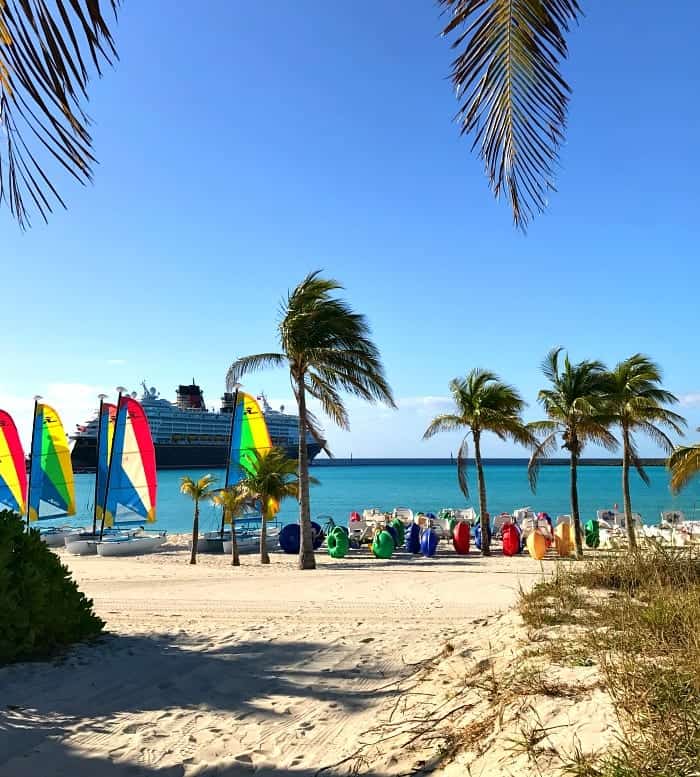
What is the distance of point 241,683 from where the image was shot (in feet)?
17.2

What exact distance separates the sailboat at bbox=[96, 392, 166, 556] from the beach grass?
74.3 ft

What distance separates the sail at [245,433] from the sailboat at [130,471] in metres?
3.62

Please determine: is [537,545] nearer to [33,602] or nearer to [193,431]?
[33,602]

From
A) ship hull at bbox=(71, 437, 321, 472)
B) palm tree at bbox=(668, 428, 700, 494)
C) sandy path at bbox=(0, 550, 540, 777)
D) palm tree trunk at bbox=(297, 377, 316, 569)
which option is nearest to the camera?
sandy path at bbox=(0, 550, 540, 777)

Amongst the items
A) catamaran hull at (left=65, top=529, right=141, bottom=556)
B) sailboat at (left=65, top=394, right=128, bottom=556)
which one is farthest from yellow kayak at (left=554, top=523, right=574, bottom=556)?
sailboat at (left=65, top=394, right=128, bottom=556)

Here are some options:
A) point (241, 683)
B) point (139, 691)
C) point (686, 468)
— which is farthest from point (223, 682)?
point (686, 468)

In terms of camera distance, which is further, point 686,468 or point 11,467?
point 11,467

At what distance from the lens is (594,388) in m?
18.2

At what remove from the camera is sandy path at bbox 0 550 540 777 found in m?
3.85

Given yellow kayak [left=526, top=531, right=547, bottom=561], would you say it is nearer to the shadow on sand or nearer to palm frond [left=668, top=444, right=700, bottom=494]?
palm frond [left=668, top=444, right=700, bottom=494]

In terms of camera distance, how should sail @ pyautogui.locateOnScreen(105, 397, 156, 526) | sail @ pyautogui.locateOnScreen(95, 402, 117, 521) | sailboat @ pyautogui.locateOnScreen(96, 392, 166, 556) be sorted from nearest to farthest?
sailboat @ pyautogui.locateOnScreen(96, 392, 166, 556) → sail @ pyautogui.locateOnScreen(105, 397, 156, 526) → sail @ pyautogui.locateOnScreen(95, 402, 117, 521)

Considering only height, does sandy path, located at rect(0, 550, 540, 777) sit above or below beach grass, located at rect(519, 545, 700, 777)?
below

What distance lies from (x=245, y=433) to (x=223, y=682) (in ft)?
71.9

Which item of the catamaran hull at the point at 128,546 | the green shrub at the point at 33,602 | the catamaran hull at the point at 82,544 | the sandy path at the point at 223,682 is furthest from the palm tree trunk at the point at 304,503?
the catamaran hull at the point at 82,544
